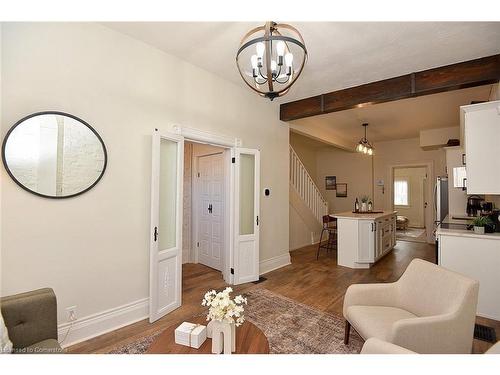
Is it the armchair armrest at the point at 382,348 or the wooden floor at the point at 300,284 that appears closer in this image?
the armchair armrest at the point at 382,348

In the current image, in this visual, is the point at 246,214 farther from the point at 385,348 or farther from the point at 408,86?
the point at 408,86

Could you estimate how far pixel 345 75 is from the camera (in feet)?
11.3

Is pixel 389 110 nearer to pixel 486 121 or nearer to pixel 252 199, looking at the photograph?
pixel 486 121

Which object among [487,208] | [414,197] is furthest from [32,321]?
[414,197]

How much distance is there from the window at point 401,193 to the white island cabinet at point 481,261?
8.21m

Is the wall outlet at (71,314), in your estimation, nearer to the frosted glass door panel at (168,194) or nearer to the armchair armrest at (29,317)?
the armchair armrest at (29,317)

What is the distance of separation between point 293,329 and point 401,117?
5.09 m

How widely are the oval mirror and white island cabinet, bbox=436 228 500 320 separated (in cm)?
407

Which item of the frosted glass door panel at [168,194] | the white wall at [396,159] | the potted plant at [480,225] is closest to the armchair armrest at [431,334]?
the potted plant at [480,225]

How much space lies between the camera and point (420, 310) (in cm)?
193

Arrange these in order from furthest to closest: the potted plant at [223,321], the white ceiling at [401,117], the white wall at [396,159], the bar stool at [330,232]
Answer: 1. the white wall at [396,159]
2. the bar stool at [330,232]
3. the white ceiling at [401,117]
4. the potted plant at [223,321]

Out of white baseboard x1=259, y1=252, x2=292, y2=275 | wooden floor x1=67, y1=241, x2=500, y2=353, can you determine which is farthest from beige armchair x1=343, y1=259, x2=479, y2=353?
white baseboard x1=259, y1=252, x2=292, y2=275

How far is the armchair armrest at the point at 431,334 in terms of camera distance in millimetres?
1542
